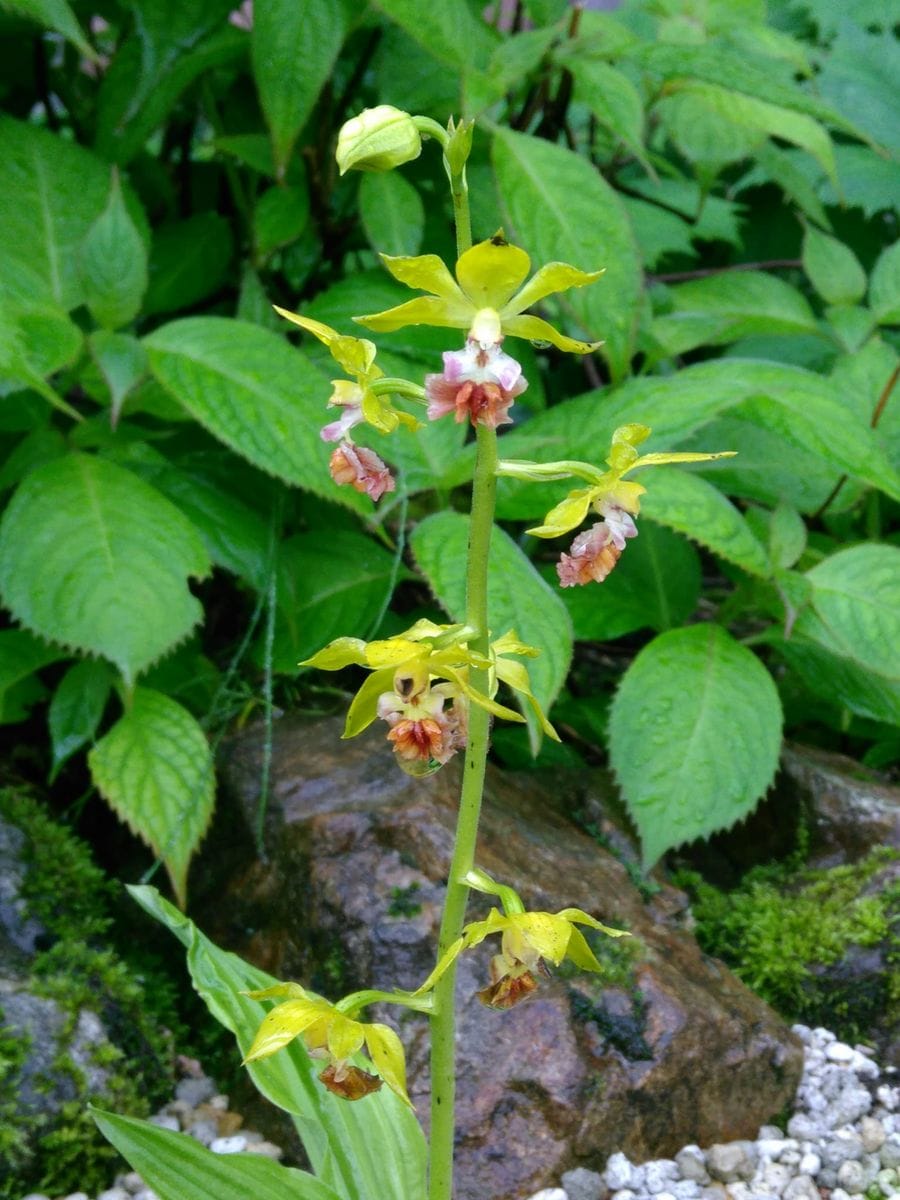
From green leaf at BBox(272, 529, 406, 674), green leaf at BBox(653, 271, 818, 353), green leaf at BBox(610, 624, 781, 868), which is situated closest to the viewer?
green leaf at BBox(610, 624, 781, 868)

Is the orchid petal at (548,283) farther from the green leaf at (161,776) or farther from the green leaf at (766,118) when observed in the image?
the green leaf at (766,118)

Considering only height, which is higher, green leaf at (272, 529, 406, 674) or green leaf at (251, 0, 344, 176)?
green leaf at (251, 0, 344, 176)

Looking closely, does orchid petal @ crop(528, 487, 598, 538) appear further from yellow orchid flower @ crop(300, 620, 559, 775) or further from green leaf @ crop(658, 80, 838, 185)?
green leaf @ crop(658, 80, 838, 185)

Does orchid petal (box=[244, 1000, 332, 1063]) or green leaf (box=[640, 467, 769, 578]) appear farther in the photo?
green leaf (box=[640, 467, 769, 578])

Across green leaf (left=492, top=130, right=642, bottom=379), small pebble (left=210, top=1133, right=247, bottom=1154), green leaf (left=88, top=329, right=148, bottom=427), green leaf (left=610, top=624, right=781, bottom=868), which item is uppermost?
green leaf (left=492, top=130, right=642, bottom=379)

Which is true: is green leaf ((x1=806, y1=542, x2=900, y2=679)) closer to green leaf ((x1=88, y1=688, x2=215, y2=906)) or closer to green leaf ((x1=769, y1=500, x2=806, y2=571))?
green leaf ((x1=769, y1=500, x2=806, y2=571))

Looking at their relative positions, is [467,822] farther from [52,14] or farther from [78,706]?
[52,14]

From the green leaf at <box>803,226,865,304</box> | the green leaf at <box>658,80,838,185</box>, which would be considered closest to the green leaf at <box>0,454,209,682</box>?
the green leaf at <box>658,80,838,185</box>

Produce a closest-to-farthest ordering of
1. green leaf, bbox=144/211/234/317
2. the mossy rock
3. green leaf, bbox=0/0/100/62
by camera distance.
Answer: the mossy rock → green leaf, bbox=0/0/100/62 → green leaf, bbox=144/211/234/317
